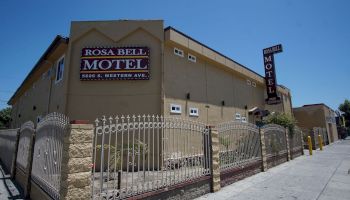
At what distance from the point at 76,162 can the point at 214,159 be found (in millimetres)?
→ 4799

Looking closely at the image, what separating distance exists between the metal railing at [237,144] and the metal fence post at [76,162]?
16.9ft

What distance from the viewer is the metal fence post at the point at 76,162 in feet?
14.0

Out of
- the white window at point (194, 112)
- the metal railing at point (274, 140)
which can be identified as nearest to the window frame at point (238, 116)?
the metal railing at point (274, 140)

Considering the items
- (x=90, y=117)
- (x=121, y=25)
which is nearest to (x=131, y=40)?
(x=121, y=25)

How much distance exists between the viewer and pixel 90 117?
11.5 metres

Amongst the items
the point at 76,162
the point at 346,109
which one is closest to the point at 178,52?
the point at 76,162

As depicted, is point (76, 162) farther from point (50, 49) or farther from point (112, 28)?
point (50, 49)

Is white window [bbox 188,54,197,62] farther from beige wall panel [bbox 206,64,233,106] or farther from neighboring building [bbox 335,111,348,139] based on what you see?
neighboring building [bbox 335,111,348,139]

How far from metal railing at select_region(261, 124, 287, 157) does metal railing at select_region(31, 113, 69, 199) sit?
32.2 ft

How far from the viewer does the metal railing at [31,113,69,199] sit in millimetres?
4984

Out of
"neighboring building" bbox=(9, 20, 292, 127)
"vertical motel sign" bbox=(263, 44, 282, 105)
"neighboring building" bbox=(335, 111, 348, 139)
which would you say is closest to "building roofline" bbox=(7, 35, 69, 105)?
"neighboring building" bbox=(9, 20, 292, 127)

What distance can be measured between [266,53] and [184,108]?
15.0 m

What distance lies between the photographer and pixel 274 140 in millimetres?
13125

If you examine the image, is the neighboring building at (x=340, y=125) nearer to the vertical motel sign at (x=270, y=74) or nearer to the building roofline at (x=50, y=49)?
the vertical motel sign at (x=270, y=74)
